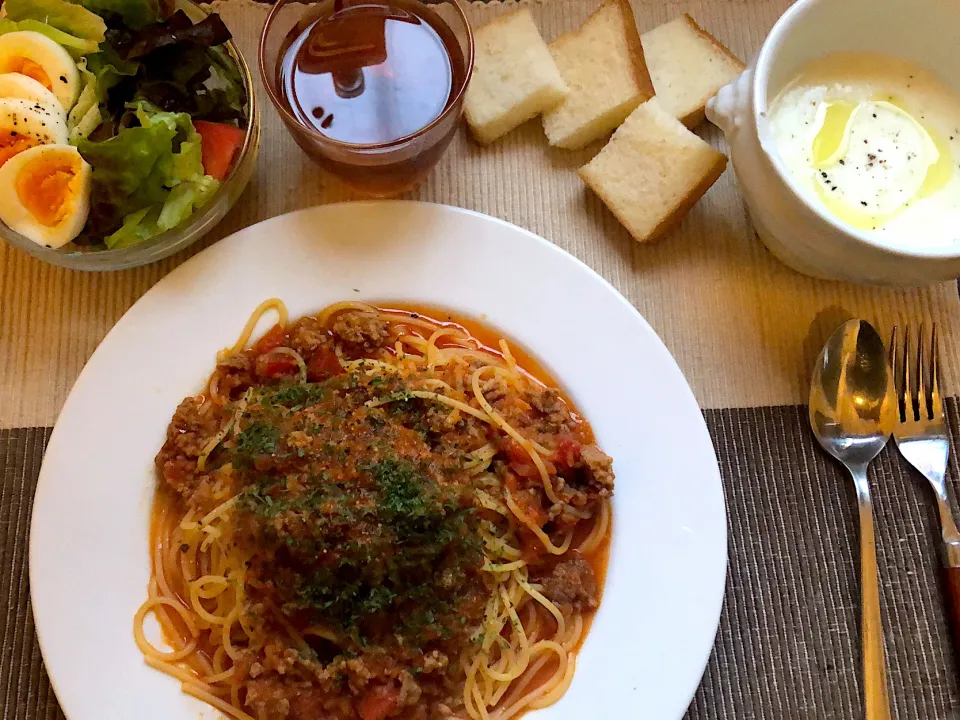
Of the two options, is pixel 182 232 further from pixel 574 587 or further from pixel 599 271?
pixel 574 587

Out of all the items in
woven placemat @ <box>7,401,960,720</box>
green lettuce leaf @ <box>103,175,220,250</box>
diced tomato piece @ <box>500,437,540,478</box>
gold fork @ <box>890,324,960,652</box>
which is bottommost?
woven placemat @ <box>7,401,960,720</box>

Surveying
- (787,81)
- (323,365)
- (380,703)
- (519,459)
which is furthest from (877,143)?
(380,703)

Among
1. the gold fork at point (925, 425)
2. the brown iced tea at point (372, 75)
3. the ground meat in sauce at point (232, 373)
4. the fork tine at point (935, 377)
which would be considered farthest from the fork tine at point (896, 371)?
the ground meat in sauce at point (232, 373)

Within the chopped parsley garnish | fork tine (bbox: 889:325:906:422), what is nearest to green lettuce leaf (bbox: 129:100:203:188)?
the chopped parsley garnish

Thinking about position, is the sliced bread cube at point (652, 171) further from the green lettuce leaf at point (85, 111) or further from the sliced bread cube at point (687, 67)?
the green lettuce leaf at point (85, 111)

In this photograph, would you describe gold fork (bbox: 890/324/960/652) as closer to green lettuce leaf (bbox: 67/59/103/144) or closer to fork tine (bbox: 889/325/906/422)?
fork tine (bbox: 889/325/906/422)
